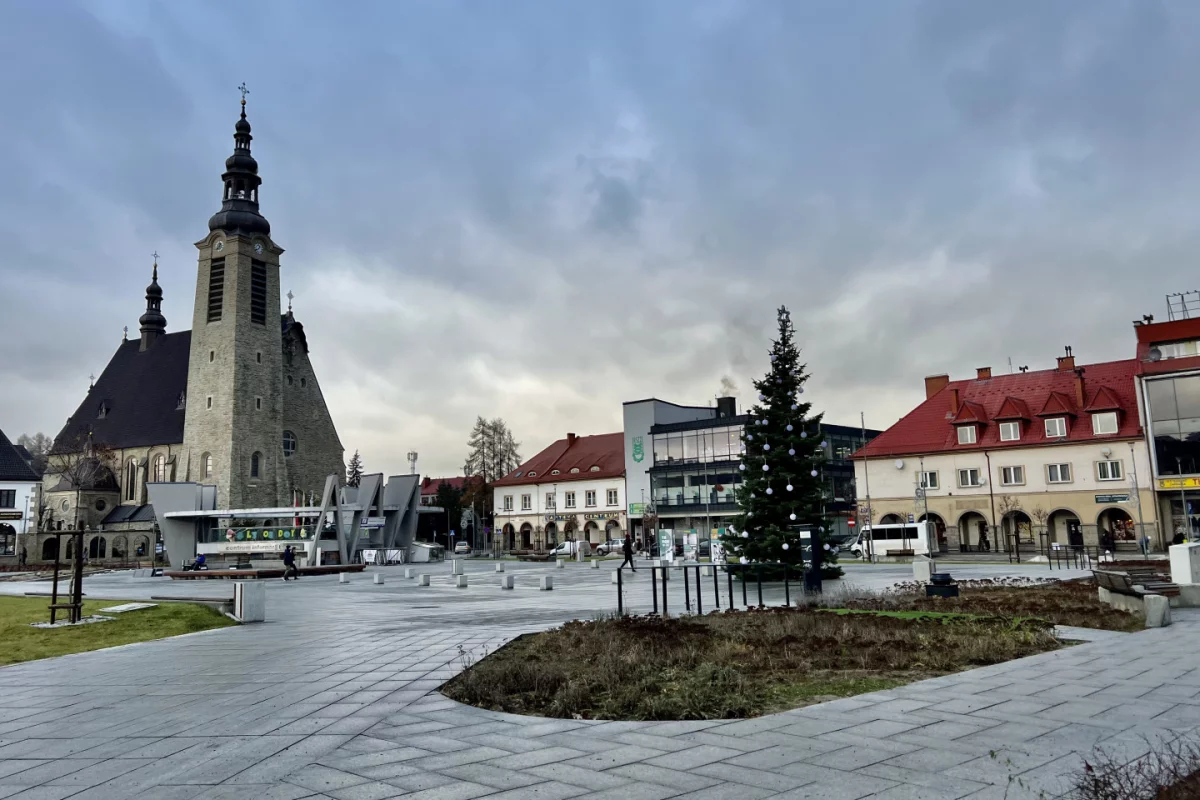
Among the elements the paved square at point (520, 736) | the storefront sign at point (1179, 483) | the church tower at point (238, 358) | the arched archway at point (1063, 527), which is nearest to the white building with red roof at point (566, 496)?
the church tower at point (238, 358)

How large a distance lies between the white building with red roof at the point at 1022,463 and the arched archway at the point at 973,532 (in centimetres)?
6

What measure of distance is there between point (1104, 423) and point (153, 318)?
90.3m

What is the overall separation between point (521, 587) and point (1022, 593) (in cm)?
1580

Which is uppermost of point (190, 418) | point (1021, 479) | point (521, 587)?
point (190, 418)

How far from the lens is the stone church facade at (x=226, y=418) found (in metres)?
71.6

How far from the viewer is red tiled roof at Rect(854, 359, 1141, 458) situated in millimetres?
48156

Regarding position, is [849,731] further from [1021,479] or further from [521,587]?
[1021,479]

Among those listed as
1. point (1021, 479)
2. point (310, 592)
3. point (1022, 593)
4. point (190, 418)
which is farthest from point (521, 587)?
point (190, 418)

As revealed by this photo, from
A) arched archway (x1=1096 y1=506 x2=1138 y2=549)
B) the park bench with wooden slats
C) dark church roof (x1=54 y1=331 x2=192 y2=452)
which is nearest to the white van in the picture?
arched archway (x1=1096 y1=506 x2=1138 y2=549)

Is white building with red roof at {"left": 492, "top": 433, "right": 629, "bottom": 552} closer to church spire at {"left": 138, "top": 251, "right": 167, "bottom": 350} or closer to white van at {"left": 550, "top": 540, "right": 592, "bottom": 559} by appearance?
white van at {"left": 550, "top": 540, "right": 592, "bottom": 559}

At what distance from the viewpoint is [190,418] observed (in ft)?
240

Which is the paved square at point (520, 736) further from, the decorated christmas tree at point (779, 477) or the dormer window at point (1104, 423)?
the dormer window at point (1104, 423)

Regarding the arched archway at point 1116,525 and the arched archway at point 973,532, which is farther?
the arched archway at point 973,532

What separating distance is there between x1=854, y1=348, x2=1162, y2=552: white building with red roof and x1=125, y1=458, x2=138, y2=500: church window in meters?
65.3
